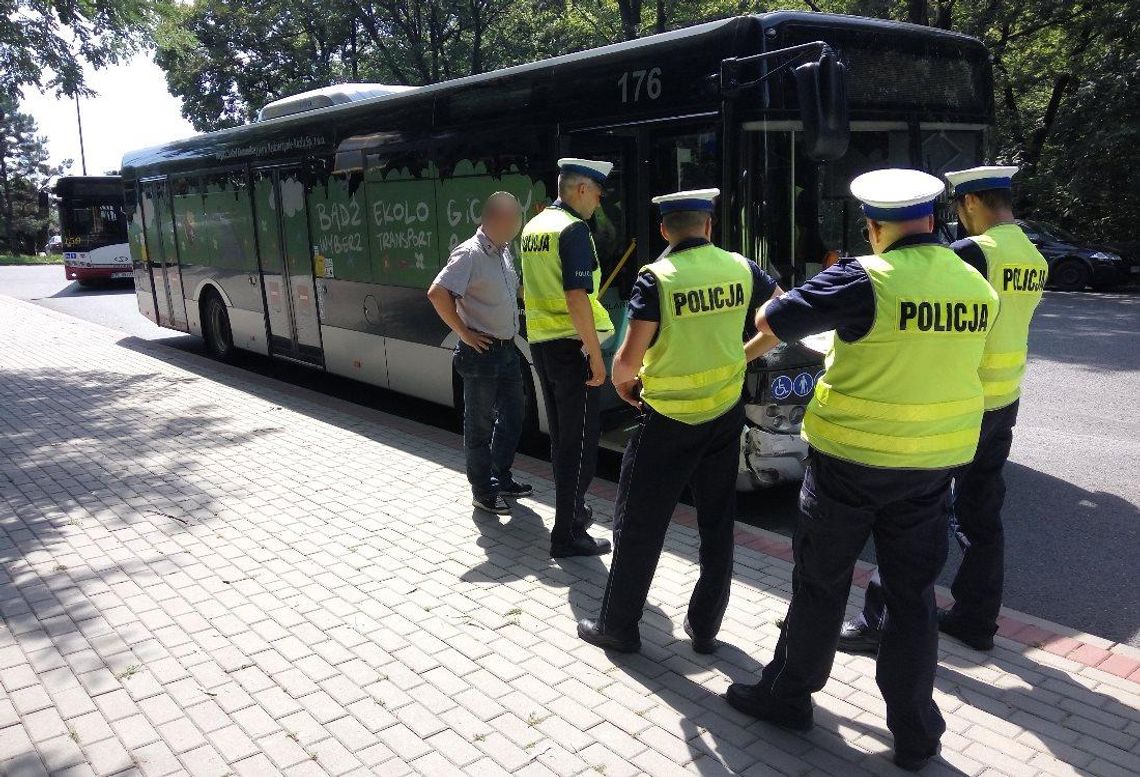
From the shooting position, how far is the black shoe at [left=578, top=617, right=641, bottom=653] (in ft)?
13.0

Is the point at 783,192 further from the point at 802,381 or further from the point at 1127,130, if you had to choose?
the point at 1127,130

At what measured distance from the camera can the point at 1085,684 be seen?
Answer: 3.71m

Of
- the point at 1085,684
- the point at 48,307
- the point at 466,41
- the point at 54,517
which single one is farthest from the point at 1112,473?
the point at 466,41

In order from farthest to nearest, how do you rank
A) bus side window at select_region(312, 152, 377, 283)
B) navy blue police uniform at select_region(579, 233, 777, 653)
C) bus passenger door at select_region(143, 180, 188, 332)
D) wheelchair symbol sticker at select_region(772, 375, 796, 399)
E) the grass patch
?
1. the grass patch
2. bus passenger door at select_region(143, 180, 188, 332)
3. bus side window at select_region(312, 152, 377, 283)
4. wheelchair symbol sticker at select_region(772, 375, 796, 399)
5. navy blue police uniform at select_region(579, 233, 777, 653)

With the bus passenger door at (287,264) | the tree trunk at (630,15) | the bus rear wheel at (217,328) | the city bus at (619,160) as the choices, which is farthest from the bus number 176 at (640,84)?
the tree trunk at (630,15)

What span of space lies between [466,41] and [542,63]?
79.2ft

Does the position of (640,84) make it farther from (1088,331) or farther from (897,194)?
(1088,331)

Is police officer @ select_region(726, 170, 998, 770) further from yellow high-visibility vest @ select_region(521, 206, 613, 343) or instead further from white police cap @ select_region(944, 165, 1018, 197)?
yellow high-visibility vest @ select_region(521, 206, 613, 343)

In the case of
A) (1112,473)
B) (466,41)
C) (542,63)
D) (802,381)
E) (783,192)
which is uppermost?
A: (466,41)

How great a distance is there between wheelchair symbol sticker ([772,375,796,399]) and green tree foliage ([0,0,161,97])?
47.2 feet

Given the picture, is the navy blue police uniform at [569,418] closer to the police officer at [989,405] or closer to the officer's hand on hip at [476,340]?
the officer's hand on hip at [476,340]

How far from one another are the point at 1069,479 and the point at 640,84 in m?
4.09

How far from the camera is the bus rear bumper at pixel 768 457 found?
5.50 m

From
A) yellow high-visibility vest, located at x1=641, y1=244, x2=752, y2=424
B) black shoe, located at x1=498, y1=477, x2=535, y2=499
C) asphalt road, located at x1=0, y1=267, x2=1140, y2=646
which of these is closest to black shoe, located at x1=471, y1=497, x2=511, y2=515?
black shoe, located at x1=498, y1=477, x2=535, y2=499
